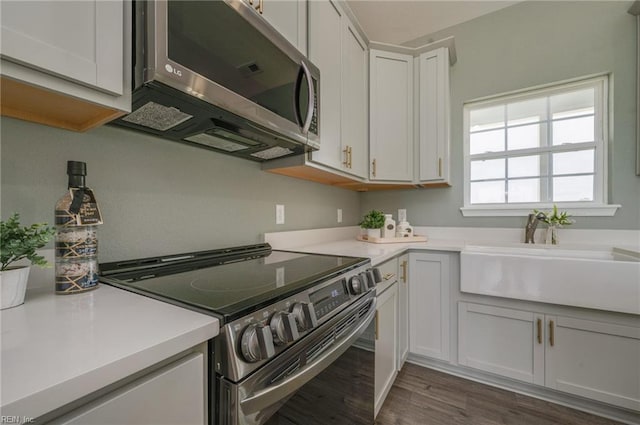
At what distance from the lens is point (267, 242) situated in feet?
5.15

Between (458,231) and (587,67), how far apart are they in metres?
1.52

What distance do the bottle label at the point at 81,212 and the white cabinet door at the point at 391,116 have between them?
177cm

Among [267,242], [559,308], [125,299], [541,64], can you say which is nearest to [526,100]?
[541,64]

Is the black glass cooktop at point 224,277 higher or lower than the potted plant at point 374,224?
lower

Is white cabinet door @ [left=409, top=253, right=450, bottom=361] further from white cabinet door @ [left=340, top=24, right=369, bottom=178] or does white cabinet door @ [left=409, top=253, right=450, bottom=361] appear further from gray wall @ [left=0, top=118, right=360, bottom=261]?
gray wall @ [left=0, top=118, right=360, bottom=261]

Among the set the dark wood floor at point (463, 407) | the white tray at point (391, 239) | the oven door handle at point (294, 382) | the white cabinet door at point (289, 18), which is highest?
the white cabinet door at point (289, 18)

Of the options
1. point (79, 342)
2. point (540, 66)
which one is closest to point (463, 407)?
point (79, 342)

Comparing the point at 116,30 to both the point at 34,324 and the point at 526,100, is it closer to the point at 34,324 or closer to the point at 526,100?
the point at 34,324

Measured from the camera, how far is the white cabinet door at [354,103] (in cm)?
178

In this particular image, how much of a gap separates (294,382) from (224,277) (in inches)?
16.0

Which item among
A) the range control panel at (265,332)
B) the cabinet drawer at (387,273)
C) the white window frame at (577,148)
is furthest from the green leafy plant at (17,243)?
the white window frame at (577,148)

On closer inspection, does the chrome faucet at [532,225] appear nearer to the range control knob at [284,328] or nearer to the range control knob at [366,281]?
the range control knob at [366,281]

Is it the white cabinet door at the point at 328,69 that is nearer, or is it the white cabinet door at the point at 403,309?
the white cabinet door at the point at 328,69

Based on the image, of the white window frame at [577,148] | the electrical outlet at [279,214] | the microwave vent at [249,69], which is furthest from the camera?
the white window frame at [577,148]
